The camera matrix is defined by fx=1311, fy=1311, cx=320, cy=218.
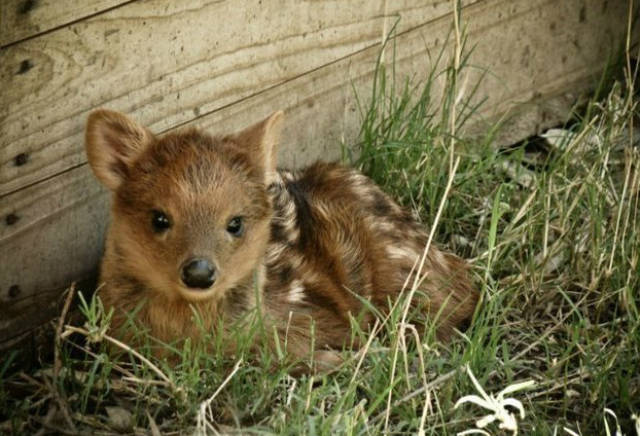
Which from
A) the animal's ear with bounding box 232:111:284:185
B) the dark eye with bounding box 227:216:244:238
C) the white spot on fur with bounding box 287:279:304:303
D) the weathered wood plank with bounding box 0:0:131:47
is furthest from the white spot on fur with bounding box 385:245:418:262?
the weathered wood plank with bounding box 0:0:131:47

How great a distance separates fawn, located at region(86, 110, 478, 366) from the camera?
444 centimetres

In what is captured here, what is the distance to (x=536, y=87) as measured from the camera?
→ 258 inches

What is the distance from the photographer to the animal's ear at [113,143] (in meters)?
4.44

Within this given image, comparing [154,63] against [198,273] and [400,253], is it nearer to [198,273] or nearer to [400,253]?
[198,273]

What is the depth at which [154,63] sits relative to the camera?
477cm

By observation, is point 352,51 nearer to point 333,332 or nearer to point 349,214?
point 349,214

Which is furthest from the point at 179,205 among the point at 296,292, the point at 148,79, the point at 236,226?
the point at 296,292

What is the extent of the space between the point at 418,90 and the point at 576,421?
1.93 meters

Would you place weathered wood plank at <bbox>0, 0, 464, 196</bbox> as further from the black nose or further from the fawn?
the black nose

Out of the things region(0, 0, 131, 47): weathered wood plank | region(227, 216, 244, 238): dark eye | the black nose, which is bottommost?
the black nose

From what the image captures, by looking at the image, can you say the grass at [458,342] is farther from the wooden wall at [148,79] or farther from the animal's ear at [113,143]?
the animal's ear at [113,143]

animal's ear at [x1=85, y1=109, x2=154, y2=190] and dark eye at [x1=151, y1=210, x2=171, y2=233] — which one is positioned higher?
animal's ear at [x1=85, y1=109, x2=154, y2=190]

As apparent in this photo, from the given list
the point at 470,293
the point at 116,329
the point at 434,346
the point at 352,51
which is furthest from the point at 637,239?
the point at 116,329

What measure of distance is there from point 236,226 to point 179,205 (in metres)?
0.24
